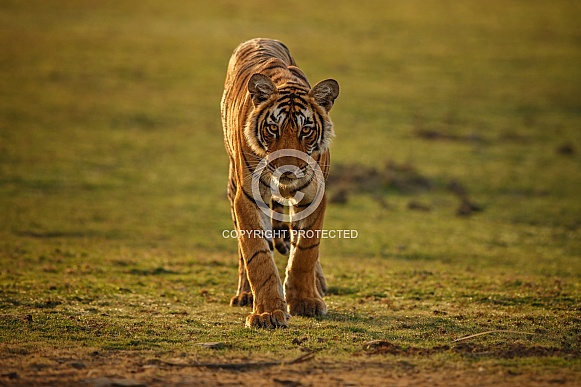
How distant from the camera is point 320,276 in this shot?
7555 mm

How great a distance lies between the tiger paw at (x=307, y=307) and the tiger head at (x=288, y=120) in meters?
1.03

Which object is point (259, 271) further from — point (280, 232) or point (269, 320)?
point (280, 232)

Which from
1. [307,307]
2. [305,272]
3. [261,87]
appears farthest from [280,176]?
[307,307]

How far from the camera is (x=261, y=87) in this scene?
614 centimetres

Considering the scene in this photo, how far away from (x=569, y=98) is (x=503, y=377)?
773 inches

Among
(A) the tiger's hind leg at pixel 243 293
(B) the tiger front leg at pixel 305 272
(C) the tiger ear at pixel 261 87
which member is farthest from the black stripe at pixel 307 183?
(A) the tiger's hind leg at pixel 243 293

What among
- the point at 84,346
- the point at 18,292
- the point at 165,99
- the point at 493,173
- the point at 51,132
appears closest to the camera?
the point at 84,346

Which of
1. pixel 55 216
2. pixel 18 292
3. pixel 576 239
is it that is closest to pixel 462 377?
pixel 18 292

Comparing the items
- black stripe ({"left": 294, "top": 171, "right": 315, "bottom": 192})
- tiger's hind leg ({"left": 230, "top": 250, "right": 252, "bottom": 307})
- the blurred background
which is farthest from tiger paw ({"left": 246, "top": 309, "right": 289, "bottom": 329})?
the blurred background

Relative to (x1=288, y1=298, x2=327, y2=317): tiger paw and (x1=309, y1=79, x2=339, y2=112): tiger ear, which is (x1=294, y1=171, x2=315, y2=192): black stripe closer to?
(x1=309, y1=79, x2=339, y2=112): tiger ear

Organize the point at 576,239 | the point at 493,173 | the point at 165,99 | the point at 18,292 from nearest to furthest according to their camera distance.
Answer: the point at 18,292 → the point at 576,239 → the point at 493,173 → the point at 165,99

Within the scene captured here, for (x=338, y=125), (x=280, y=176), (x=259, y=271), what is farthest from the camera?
(x=338, y=125)

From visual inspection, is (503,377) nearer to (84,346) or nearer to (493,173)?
(84,346)

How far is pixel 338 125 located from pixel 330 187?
490cm
